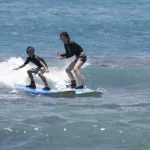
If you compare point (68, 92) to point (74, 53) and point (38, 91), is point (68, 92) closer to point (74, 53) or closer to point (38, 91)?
point (38, 91)

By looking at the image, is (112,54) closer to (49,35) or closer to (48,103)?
(49,35)

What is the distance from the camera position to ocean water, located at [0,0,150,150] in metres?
11.4

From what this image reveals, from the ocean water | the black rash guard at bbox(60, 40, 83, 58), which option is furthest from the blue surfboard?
the black rash guard at bbox(60, 40, 83, 58)

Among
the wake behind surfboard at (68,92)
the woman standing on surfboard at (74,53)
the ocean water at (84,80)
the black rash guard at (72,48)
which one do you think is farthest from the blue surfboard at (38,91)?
the black rash guard at (72,48)

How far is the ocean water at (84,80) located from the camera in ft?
37.5

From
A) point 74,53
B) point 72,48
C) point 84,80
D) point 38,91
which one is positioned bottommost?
point 84,80

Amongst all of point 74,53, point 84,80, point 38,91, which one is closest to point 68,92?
point 38,91

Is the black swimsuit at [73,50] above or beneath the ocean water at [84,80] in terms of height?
above

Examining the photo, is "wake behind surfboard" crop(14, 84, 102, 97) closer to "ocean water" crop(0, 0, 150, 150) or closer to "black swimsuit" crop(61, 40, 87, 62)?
"ocean water" crop(0, 0, 150, 150)

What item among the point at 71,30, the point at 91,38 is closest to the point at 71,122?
the point at 91,38

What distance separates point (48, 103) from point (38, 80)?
13.0 ft

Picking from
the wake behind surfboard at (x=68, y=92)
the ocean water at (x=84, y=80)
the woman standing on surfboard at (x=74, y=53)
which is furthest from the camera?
the woman standing on surfboard at (x=74, y=53)

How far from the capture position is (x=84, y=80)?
60.1ft

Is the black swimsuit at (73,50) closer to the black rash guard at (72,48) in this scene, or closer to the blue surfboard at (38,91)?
the black rash guard at (72,48)
